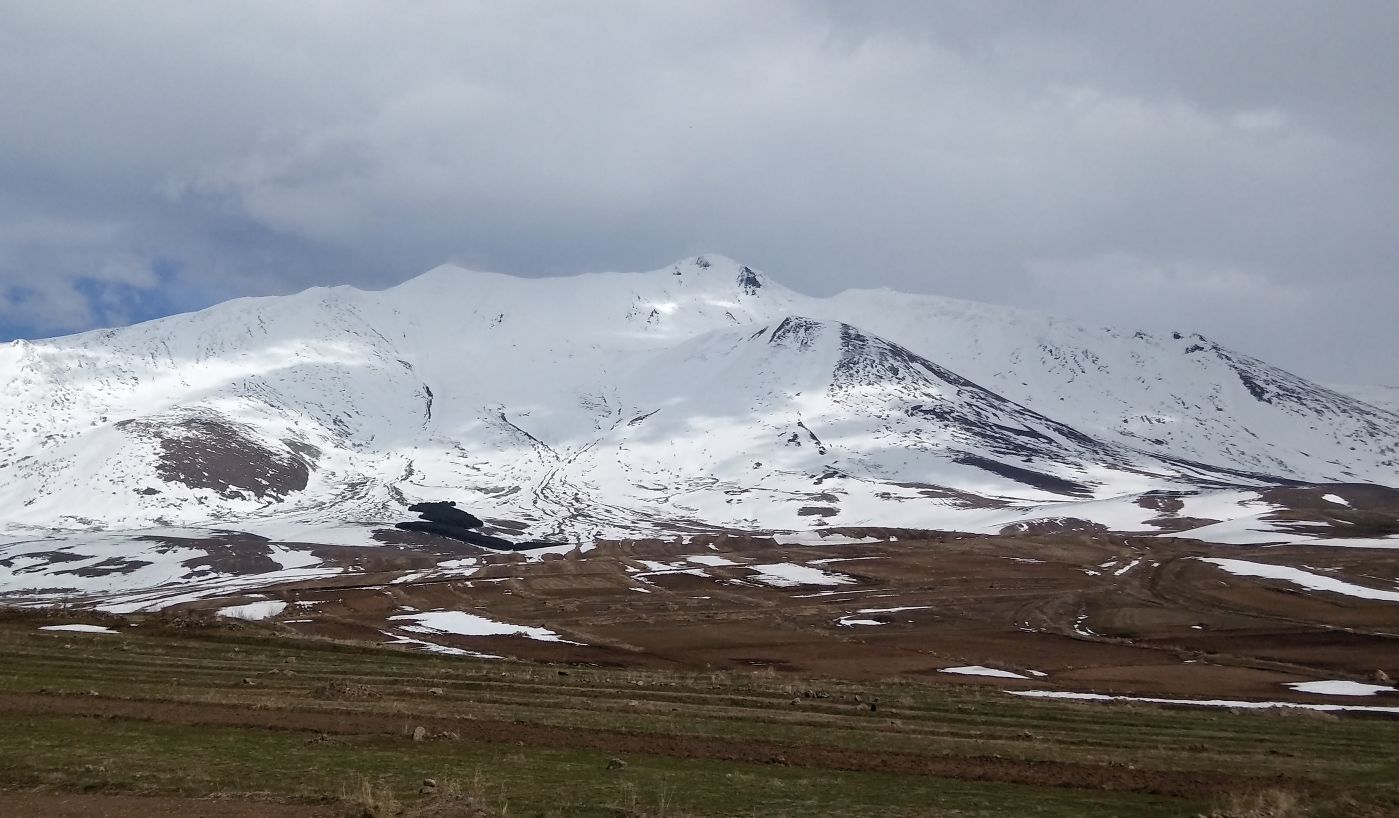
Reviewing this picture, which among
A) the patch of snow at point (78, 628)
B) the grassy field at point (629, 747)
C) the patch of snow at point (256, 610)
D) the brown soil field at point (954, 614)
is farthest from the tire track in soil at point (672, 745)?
the patch of snow at point (256, 610)

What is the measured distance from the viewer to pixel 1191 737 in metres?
32.1

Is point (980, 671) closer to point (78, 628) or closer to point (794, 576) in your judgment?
point (78, 628)

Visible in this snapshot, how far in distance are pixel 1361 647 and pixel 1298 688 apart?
19183 mm

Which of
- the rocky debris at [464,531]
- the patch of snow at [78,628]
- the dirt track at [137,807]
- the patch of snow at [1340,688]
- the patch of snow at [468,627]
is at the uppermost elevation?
the dirt track at [137,807]

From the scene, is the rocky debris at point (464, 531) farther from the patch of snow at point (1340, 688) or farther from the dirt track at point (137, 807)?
the dirt track at point (137, 807)

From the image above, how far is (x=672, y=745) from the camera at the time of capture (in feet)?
89.6

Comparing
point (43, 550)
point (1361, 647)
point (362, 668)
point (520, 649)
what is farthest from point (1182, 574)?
point (43, 550)

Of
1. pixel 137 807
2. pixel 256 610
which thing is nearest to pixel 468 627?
pixel 256 610

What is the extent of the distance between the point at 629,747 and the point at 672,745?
4.17ft

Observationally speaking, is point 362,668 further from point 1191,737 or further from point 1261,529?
point 1261,529

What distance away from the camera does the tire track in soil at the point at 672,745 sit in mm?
24047

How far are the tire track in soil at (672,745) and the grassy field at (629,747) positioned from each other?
0.11 meters

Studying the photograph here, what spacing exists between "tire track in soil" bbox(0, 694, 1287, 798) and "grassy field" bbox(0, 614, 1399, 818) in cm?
11

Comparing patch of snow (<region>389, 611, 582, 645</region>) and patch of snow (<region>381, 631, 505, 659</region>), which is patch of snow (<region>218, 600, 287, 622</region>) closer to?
patch of snow (<region>389, 611, 582, 645</region>)
